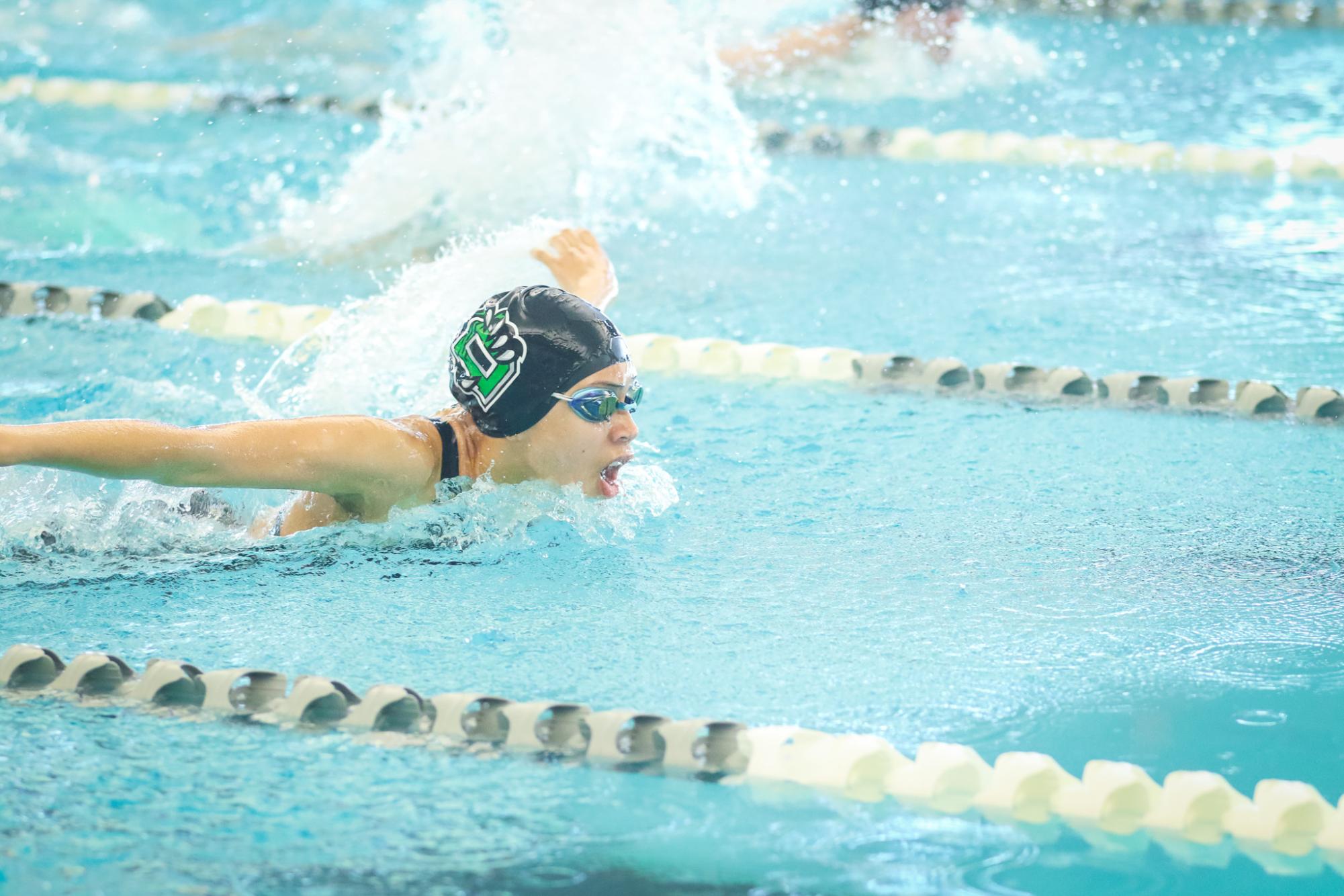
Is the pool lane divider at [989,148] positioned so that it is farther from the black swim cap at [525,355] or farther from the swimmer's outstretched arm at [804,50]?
the black swim cap at [525,355]

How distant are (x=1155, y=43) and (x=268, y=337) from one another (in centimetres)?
616

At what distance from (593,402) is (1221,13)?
7519mm

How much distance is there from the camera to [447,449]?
9.39 feet

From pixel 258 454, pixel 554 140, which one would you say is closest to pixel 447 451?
pixel 258 454

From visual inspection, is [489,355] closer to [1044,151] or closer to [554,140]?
[554,140]

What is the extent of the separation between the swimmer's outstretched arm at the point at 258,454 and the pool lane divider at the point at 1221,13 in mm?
7498

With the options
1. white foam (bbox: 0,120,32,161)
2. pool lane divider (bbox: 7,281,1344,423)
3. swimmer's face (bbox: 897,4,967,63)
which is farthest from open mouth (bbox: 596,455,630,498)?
swimmer's face (bbox: 897,4,967,63)

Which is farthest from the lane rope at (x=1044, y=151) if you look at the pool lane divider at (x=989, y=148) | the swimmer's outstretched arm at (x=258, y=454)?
the swimmer's outstretched arm at (x=258, y=454)

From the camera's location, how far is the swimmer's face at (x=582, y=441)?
285 cm

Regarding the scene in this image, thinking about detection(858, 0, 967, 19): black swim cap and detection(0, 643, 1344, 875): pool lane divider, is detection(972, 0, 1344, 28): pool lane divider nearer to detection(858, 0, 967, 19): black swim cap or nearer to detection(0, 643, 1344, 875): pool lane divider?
detection(858, 0, 967, 19): black swim cap

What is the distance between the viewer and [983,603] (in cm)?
276

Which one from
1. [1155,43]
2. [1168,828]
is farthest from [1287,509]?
[1155,43]

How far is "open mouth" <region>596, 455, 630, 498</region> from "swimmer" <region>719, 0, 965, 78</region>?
5.23m

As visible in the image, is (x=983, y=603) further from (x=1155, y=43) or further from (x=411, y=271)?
(x=1155, y=43)
